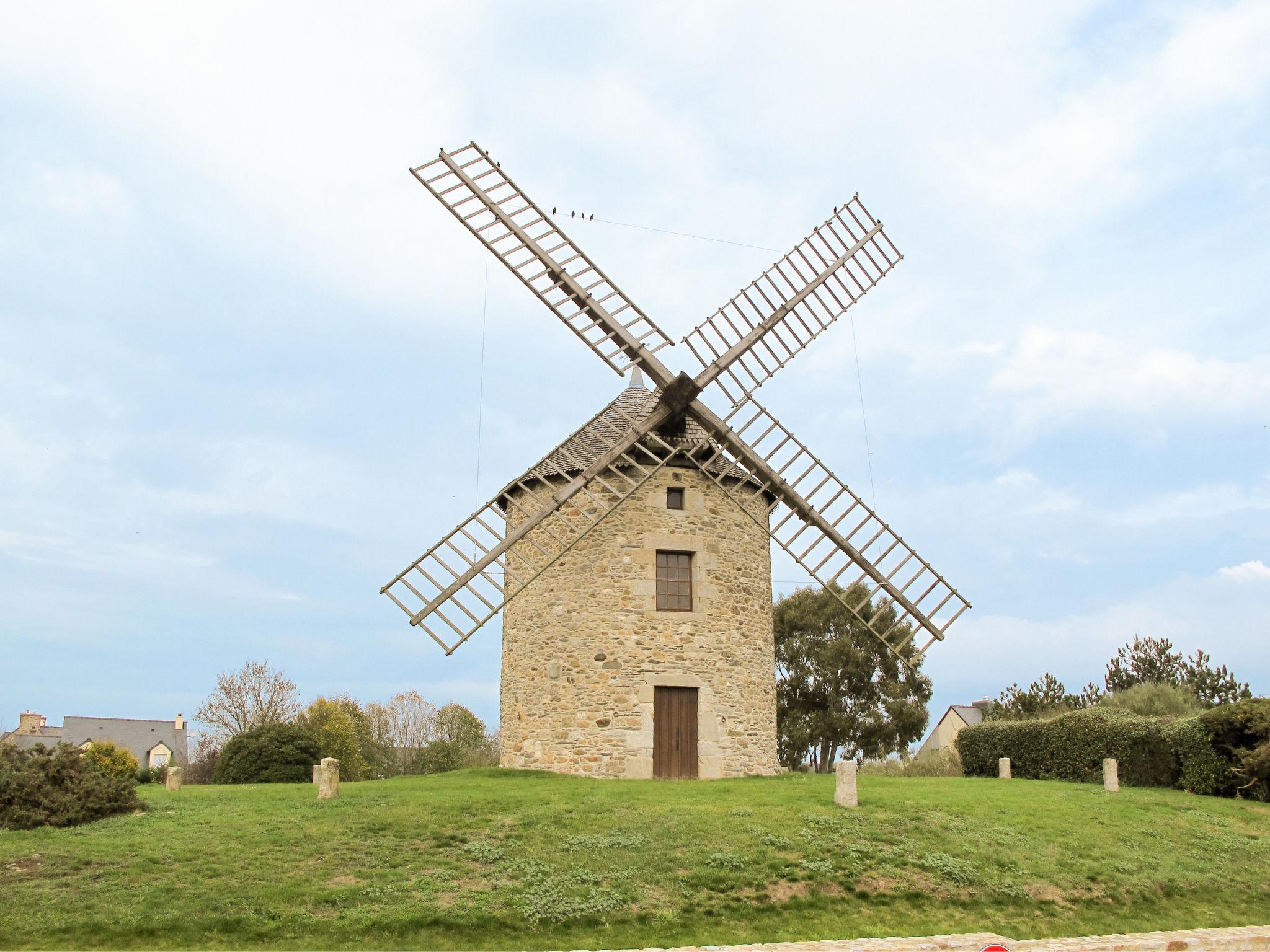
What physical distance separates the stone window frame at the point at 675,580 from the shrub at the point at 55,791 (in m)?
8.66

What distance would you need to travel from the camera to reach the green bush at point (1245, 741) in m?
16.3

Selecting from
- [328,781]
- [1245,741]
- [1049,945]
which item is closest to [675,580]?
[328,781]

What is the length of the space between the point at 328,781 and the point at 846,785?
731cm

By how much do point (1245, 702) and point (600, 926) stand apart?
13.6 meters

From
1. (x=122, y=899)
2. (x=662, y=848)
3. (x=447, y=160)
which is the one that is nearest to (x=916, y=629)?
(x=662, y=848)

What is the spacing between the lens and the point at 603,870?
1041 cm

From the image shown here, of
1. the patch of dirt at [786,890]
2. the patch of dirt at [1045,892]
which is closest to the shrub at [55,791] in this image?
the patch of dirt at [786,890]

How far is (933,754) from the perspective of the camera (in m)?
26.9

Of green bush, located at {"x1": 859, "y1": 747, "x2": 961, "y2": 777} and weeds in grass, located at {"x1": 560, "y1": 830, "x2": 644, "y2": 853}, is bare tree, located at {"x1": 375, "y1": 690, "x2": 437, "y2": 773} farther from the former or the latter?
weeds in grass, located at {"x1": 560, "y1": 830, "x2": 644, "y2": 853}

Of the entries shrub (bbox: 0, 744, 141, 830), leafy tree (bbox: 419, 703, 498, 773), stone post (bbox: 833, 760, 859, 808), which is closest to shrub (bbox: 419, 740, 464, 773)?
leafy tree (bbox: 419, 703, 498, 773)

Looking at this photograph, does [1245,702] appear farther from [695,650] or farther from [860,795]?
[695,650]

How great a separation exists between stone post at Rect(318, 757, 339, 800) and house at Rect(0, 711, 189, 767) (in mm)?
29174

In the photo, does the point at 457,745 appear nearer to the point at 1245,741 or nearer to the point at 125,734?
the point at 125,734

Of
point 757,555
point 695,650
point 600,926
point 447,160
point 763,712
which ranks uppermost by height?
point 447,160
